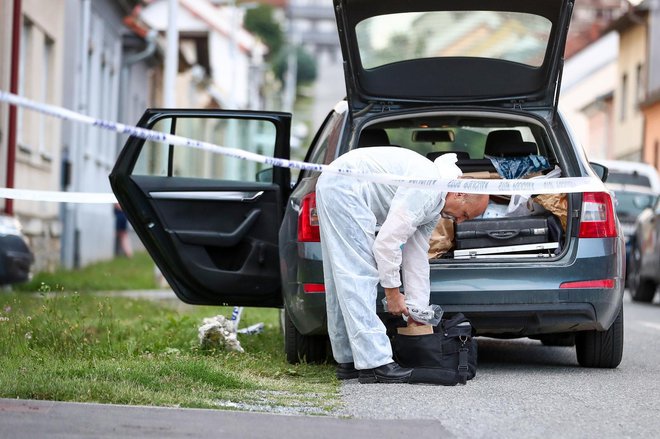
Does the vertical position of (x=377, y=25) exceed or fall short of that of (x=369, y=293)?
it exceeds it

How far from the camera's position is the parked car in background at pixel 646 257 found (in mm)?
17984

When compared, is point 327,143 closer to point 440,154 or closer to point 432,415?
point 440,154

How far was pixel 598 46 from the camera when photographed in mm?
62125

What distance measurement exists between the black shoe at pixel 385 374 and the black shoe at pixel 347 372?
0.10 m

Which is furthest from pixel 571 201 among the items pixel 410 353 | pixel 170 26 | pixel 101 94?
pixel 101 94

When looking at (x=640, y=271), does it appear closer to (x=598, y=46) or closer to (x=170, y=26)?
(x=170, y=26)

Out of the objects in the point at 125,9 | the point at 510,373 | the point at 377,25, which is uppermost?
the point at 125,9

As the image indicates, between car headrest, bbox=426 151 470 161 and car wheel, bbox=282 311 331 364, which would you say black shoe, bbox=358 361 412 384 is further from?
car headrest, bbox=426 151 470 161

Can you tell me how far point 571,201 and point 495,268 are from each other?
0.62 m

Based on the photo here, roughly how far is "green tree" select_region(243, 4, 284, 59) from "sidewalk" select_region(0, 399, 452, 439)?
120515 millimetres

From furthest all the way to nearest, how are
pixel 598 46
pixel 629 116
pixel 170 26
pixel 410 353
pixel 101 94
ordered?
pixel 598 46 < pixel 629 116 < pixel 101 94 < pixel 170 26 < pixel 410 353

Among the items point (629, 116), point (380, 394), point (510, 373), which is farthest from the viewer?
point (629, 116)

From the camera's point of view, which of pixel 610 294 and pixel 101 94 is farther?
pixel 101 94

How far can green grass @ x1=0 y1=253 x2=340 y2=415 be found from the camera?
265 inches
